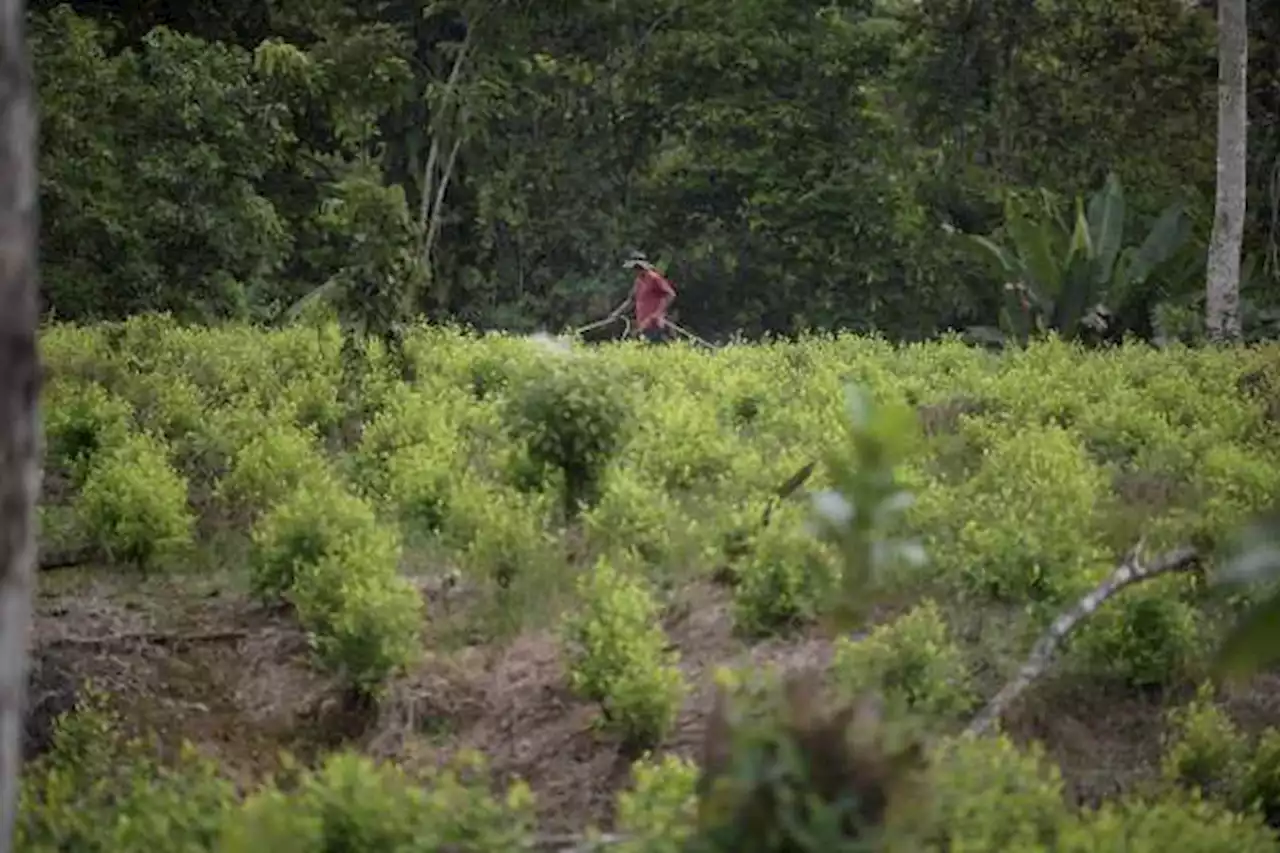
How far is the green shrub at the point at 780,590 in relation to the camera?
20.3 ft

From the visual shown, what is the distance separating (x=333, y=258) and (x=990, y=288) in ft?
27.2

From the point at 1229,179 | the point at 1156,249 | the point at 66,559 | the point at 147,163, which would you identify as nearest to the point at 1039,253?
the point at 1156,249

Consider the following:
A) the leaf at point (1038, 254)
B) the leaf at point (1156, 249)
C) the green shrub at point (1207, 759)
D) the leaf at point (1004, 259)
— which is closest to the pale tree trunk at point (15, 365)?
the green shrub at point (1207, 759)

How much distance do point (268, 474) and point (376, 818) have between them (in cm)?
419

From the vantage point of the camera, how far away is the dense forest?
1728 cm

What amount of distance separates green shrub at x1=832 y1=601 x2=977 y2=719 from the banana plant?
30.5 ft

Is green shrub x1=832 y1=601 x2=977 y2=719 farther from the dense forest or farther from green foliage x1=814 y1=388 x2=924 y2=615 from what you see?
the dense forest

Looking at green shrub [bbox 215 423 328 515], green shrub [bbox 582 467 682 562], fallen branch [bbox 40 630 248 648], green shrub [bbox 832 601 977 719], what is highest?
green shrub [bbox 832 601 977 719]

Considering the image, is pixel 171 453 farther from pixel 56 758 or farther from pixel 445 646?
pixel 56 758

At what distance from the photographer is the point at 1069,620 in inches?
217

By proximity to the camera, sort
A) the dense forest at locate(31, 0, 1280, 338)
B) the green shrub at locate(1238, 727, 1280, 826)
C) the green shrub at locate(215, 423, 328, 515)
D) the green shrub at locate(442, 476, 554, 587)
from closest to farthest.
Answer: the green shrub at locate(1238, 727, 1280, 826), the green shrub at locate(442, 476, 554, 587), the green shrub at locate(215, 423, 328, 515), the dense forest at locate(31, 0, 1280, 338)

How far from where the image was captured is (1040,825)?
13.6ft

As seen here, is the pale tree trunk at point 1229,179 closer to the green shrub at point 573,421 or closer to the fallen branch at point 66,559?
the green shrub at point 573,421

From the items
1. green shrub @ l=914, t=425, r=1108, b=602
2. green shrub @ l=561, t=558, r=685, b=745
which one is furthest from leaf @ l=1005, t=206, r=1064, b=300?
green shrub @ l=561, t=558, r=685, b=745
